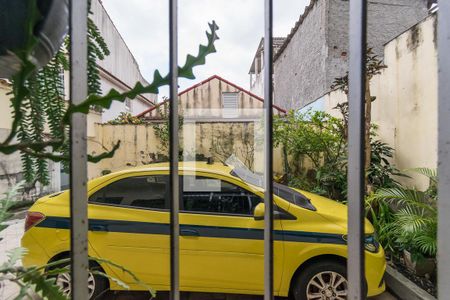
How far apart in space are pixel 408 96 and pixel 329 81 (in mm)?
2690

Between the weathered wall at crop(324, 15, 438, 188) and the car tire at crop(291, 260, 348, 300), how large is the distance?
1.74 meters

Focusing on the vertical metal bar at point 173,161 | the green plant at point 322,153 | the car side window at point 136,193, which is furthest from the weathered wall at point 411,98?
the vertical metal bar at point 173,161

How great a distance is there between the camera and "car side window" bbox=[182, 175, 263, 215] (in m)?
2.37

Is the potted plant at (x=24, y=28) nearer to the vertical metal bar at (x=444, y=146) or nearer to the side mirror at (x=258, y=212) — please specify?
the vertical metal bar at (x=444, y=146)

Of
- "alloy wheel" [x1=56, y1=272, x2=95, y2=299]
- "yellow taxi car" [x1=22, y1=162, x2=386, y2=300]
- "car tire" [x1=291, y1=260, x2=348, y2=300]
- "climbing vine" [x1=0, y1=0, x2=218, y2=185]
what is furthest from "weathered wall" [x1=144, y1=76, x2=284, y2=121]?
"climbing vine" [x1=0, y1=0, x2=218, y2=185]

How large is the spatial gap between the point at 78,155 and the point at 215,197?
1.99 m

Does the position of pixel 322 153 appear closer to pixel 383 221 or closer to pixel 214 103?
pixel 383 221

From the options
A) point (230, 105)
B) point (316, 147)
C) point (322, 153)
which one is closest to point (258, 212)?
point (316, 147)

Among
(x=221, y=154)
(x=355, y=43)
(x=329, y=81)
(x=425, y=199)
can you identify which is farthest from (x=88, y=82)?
(x=329, y=81)

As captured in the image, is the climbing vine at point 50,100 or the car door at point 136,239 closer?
the climbing vine at point 50,100

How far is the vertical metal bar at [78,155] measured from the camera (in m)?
0.49

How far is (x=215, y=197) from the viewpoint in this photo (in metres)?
2.44

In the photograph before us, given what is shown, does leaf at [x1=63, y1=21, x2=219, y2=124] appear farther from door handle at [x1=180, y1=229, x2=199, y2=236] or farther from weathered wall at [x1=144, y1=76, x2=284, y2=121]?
weathered wall at [x1=144, y1=76, x2=284, y2=121]

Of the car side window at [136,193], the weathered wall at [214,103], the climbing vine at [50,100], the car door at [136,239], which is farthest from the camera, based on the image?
the weathered wall at [214,103]
